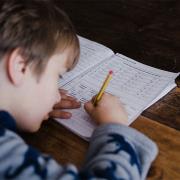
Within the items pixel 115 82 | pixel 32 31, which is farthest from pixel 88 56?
pixel 32 31

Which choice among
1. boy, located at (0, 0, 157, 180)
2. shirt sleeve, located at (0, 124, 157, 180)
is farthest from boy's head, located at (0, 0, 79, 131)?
shirt sleeve, located at (0, 124, 157, 180)

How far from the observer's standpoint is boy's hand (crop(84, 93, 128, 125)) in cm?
85

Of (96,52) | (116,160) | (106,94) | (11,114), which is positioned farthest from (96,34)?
(116,160)

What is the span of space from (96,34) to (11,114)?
1.88 ft

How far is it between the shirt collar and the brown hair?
11cm

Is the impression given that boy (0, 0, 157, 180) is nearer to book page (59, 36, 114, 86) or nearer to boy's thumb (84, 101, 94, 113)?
boy's thumb (84, 101, 94, 113)

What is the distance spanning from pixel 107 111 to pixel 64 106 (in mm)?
121

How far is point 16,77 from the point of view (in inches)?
30.3

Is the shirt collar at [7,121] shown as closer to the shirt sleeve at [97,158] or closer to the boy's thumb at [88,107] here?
the shirt sleeve at [97,158]

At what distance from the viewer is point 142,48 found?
1.21 metres

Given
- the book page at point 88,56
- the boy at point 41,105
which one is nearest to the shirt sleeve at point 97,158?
the boy at point 41,105

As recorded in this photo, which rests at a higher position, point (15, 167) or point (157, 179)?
point (15, 167)

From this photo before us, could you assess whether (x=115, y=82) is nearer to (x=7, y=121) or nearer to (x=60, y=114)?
(x=60, y=114)

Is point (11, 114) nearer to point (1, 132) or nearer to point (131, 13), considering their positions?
point (1, 132)
